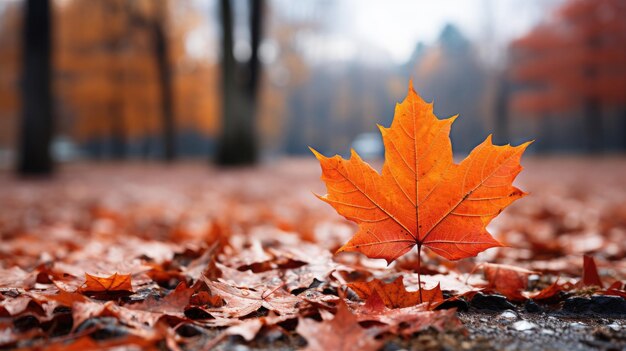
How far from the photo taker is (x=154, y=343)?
96cm

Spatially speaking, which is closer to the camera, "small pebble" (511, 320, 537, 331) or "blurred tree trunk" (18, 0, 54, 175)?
"small pebble" (511, 320, 537, 331)

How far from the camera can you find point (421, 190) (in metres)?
→ 1.13

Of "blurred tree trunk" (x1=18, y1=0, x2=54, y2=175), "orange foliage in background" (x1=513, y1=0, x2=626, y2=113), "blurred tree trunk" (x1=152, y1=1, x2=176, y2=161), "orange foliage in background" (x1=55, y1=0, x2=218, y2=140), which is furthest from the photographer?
"orange foliage in background" (x1=513, y1=0, x2=626, y2=113)

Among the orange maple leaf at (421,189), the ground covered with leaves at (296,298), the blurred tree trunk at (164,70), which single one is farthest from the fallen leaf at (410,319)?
the blurred tree trunk at (164,70)

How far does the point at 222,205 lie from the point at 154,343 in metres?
3.70

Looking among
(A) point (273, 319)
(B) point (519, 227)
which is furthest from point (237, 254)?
(B) point (519, 227)

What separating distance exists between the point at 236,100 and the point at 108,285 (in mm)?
10235

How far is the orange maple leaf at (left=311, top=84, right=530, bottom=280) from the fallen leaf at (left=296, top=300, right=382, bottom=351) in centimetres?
16

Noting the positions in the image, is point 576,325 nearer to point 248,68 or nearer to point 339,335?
point 339,335

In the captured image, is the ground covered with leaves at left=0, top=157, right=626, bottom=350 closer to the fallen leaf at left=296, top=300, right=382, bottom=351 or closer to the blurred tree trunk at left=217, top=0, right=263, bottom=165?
the fallen leaf at left=296, top=300, right=382, bottom=351

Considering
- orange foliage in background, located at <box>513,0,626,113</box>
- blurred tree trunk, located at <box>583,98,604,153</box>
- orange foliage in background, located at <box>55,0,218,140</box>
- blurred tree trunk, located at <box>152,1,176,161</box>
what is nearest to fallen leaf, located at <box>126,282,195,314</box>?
blurred tree trunk, located at <box>152,1,176,161</box>

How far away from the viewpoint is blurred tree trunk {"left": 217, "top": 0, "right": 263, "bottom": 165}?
10828 millimetres

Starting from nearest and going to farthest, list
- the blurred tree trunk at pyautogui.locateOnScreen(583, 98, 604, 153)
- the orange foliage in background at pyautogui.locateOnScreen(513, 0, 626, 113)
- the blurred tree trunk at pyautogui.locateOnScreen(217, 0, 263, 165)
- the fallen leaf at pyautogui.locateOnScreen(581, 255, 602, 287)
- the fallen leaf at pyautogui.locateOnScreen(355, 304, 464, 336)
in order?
the fallen leaf at pyautogui.locateOnScreen(355, 304, 464, 336) → the fallen leaf at pyautogui.locateOnScreen(581, 255, 602, 287) → the blurred tree trunk at pyautogui.locateOnScreen(217, 0, 263, 165) → the orange foliage in background at pyautogui.locateOnScreen(513, 0, 626, 113) → the blurred tree trunk at pyautogui.locateOnScreen(583, 98, 604, 153)

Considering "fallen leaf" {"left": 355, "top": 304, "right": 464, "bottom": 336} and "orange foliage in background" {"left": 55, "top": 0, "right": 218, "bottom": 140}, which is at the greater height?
"orange foliage in background" {"left": 55, "top": 0, "right": 218, "bottom": 140}
